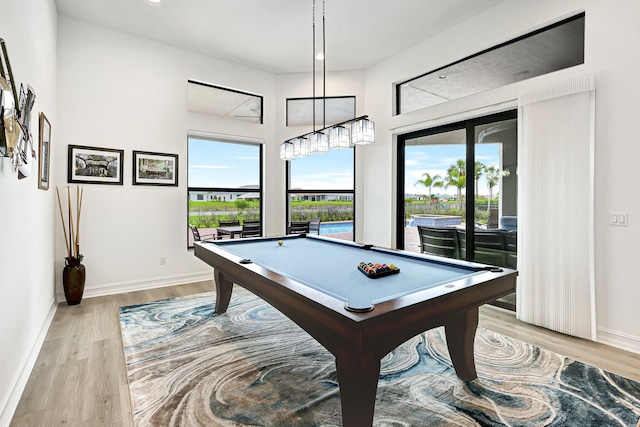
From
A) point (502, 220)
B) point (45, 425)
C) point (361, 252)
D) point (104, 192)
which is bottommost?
point (45, 425)

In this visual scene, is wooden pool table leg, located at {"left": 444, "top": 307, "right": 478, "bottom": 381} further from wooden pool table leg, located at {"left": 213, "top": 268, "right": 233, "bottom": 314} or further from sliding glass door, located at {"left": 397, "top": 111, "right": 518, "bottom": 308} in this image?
wooden pool table leg, located at {"left": 213, "top": 268, "right": 233, "bottom": 314}

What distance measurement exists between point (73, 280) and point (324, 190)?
143 inches

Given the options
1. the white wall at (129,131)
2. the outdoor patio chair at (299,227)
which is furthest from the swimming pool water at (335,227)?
the white wall at (129,131)

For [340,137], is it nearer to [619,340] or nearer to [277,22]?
[277,22]

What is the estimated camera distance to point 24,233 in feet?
7.82

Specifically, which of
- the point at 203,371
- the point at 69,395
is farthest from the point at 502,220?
the point at 69,395

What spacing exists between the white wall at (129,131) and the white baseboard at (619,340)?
466 cm

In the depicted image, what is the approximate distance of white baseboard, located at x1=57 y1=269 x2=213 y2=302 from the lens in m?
4.08

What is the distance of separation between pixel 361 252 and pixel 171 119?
3438 mm

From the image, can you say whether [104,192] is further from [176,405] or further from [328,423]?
[328,423]

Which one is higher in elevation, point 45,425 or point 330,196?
point 330,196

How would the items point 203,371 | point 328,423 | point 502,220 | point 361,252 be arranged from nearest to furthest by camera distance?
point 328,423, point 203,371, point 361,252, point 502,220

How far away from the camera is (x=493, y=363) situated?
241cm

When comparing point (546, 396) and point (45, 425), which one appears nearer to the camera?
point (45, 425)
